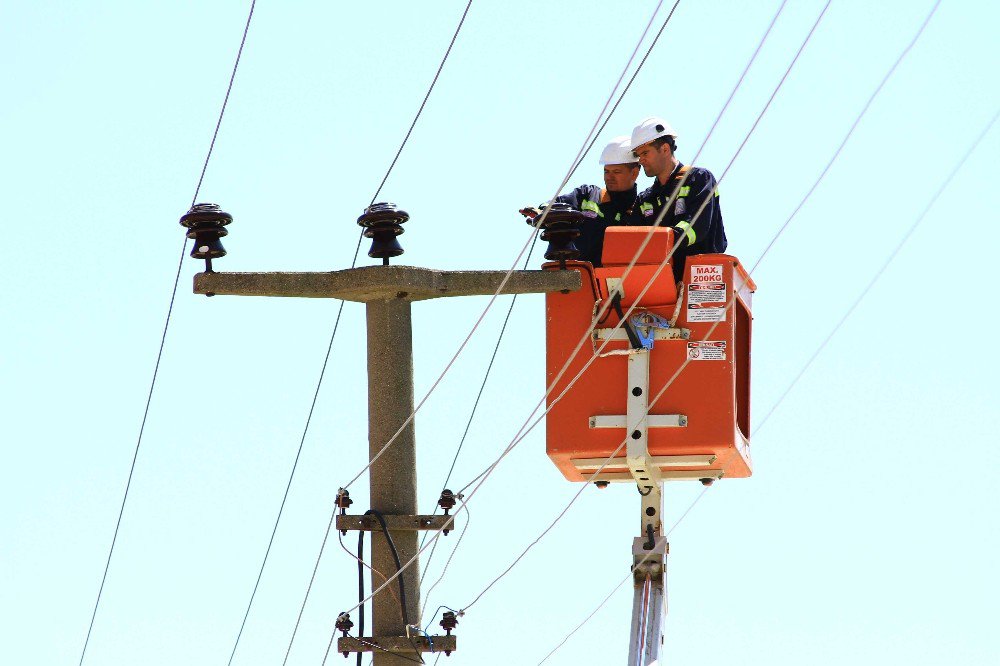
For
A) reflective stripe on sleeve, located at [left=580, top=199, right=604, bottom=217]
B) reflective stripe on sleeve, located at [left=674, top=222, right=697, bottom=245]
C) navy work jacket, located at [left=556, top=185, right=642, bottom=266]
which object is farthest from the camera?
reflective stripe on sleeve, located at [left=580, top=199, right=604, bottom=217]

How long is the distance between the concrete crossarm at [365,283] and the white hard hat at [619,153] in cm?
108

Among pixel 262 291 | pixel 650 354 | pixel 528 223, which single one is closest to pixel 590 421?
pixel 650 354

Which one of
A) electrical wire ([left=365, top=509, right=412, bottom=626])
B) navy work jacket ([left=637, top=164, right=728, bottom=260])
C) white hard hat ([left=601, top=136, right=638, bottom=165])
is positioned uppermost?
white hard hat ([left=601, top=136, right=638, bottom=165])

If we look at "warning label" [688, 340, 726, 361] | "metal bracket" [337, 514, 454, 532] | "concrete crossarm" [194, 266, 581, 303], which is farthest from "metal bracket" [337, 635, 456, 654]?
"warning label" [688, 340, 726, 361]

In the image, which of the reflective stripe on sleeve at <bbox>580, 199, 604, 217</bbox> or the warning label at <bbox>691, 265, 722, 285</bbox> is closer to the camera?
the warning label at <bbox>691, 265, 722, 285</bbox>

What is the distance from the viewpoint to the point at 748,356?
1127 cm

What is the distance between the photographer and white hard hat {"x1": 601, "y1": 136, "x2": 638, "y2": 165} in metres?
11.3

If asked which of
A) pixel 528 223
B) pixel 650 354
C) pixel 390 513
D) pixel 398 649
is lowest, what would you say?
pixel 398 649

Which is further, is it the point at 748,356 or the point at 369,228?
the point at 748,356

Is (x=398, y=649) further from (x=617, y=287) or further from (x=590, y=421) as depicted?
(x=617, y=287)

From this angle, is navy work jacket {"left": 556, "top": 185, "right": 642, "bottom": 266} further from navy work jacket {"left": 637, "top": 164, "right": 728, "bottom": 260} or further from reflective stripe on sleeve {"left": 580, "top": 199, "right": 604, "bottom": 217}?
navy work jacket {"left": 637, "top": 164, "right": 728, "bottom": 260}

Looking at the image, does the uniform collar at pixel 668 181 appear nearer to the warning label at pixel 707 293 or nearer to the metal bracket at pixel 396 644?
the warning label at pixel 707 293

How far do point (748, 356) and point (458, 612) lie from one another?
7.61 feet

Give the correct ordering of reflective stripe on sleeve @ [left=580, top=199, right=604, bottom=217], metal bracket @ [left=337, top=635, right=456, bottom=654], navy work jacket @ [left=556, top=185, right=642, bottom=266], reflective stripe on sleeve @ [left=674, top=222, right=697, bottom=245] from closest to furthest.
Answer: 1. metal bracket @ [left=337, top=635, right=456, bottom=654]
2. reflective stripe on sleeve @ [left=674, top=222, right=697, bottom=245]
3. navy work jacket @ [left=556, top=185, right=642, bottom=266]
4. reflective stripe on sleeve @ [left=580, top=199, right=604, bottom=217]
